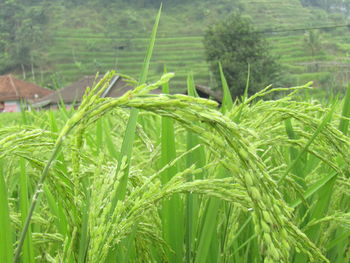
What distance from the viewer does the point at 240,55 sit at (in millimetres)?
49812

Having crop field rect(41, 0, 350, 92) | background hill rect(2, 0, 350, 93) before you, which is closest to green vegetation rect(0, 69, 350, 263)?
background hill rect(2, 0, 350, 93)

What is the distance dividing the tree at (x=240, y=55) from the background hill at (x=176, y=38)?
9070 millimetres

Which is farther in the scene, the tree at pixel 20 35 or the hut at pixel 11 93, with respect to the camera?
the tree at pixel 20 35

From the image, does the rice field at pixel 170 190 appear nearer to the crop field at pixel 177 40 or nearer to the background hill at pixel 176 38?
the background hill at pixel 176 38

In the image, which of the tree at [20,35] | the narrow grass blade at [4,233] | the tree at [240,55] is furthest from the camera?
the tree at [20,35]

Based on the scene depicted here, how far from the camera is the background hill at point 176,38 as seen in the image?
237 ft

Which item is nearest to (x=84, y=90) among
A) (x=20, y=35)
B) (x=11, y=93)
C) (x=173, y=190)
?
(x=173, y=190)

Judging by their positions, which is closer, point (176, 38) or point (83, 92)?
point (83, 92)

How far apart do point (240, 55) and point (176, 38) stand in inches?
1380

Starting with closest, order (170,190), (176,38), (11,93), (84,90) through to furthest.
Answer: (170,190) → (84,90) → (11,93) → (176,38)

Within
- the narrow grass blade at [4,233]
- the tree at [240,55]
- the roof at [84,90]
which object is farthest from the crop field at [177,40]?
the narrow grass blade at [4,233]

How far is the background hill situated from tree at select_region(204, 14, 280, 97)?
907 cm

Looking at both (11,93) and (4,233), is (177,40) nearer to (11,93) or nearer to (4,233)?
(11,93)

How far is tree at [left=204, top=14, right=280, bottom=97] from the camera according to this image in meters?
48.4
